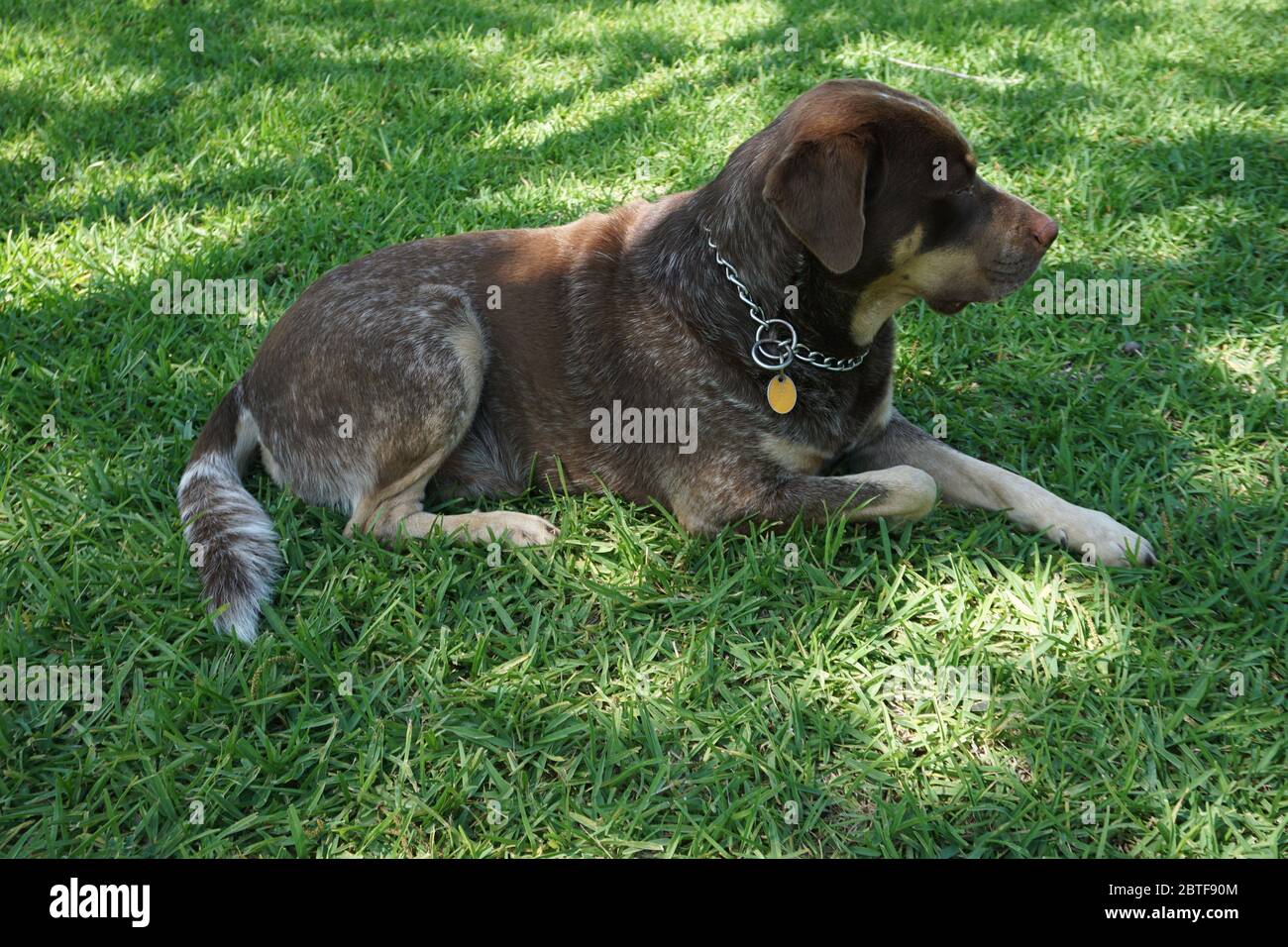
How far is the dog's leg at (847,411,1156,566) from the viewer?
10.9ft

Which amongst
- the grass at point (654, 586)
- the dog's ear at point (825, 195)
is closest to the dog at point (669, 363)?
Answer: the dog's ear at point (825, 195)

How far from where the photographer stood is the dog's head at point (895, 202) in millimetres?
3064

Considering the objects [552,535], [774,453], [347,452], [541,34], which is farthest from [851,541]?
[541,34]

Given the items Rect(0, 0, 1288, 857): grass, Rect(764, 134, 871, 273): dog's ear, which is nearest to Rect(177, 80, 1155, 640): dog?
Rect(764, 134, 871, 273): dog's ear

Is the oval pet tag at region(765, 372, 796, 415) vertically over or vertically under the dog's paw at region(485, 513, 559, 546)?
over

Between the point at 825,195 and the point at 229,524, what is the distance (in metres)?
2.29

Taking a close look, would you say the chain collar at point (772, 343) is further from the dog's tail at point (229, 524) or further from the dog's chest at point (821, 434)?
the dog's tail at point (229, 524)

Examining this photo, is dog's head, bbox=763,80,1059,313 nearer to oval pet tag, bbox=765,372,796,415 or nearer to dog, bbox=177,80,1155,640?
dog, bbox=177,80,1155,640

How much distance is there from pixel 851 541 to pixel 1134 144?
3770mm

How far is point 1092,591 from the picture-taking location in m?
3.19

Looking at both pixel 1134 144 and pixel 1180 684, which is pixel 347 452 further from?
pixel 1134 144

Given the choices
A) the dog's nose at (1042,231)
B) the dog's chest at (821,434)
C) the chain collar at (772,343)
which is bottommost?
the dog's chest at (821,434)

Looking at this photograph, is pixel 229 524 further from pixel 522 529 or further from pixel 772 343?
pixel 772 343

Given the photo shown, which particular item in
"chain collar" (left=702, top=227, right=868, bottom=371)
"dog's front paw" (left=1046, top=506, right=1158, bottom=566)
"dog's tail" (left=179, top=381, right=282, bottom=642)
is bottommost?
"dog's tail" (left=179, top=381, right=282, bottom=642)
